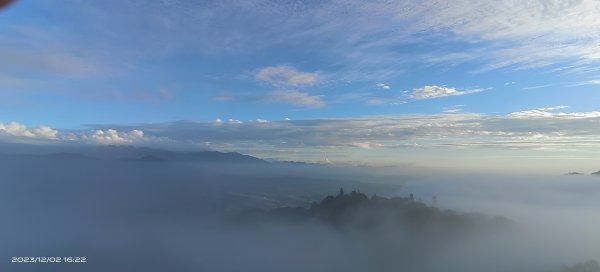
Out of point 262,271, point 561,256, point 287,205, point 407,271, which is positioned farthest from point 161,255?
point 561,256

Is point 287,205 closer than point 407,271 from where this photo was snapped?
No

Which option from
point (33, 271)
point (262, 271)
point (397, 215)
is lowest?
point (262, 271)

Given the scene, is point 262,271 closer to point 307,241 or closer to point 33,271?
point 307,241

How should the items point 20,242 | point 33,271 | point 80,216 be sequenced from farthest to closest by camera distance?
point 80,216 < point 20,242 < point 33,271

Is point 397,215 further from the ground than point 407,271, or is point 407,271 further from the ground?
point 397,215

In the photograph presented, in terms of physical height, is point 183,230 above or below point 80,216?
below

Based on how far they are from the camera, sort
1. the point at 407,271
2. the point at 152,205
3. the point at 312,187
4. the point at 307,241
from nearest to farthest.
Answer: the point at 407,271 < the point at 307,241 < the point at 152,205 < the point at 312,187

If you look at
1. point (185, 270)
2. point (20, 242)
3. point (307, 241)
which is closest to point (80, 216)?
point (20, 242)

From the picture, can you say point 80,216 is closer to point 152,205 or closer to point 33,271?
point 152,205

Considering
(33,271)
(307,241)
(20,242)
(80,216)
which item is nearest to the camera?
(33,271)
